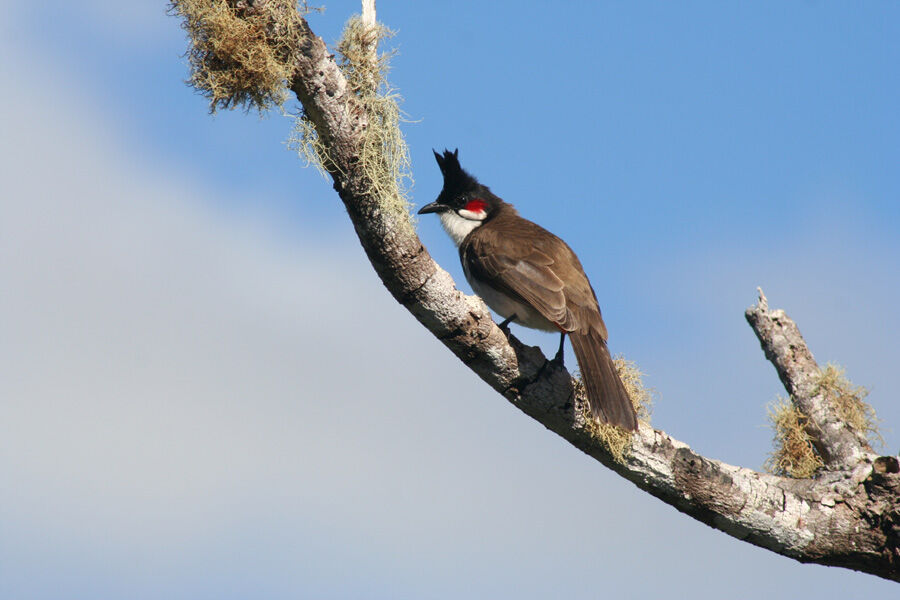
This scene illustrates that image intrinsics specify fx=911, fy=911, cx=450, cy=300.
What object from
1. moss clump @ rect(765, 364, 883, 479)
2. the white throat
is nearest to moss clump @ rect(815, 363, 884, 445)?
moss clump @ rect(765, 364, 883, 479)

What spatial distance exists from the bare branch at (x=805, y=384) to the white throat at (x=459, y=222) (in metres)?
1.89

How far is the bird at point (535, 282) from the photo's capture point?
4.25 meters

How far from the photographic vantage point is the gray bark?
3637mm

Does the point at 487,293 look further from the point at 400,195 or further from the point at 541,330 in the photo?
the point at 400,195

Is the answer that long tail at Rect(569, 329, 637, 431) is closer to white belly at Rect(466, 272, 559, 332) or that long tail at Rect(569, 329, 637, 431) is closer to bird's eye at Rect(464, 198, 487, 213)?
white belly at Rect(466, 272, 559, 332)

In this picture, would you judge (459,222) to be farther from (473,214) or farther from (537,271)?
(537,271)

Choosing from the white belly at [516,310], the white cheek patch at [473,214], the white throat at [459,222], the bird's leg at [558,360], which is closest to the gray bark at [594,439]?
the bird's leg at [558,360]

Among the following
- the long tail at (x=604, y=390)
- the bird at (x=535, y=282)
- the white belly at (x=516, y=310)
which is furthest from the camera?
the white belly at (x=516, y=310)

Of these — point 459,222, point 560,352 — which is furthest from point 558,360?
point 459,222

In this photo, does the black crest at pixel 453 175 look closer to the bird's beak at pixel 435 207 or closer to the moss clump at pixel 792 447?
the bird's beak at pixel 435 207

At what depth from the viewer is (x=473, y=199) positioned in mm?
6293

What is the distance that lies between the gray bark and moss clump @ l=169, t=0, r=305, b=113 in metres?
0.07

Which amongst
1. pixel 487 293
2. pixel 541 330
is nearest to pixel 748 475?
pixel 541 330

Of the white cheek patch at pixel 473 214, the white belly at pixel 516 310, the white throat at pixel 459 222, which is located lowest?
the white belly at pixel 516 310
